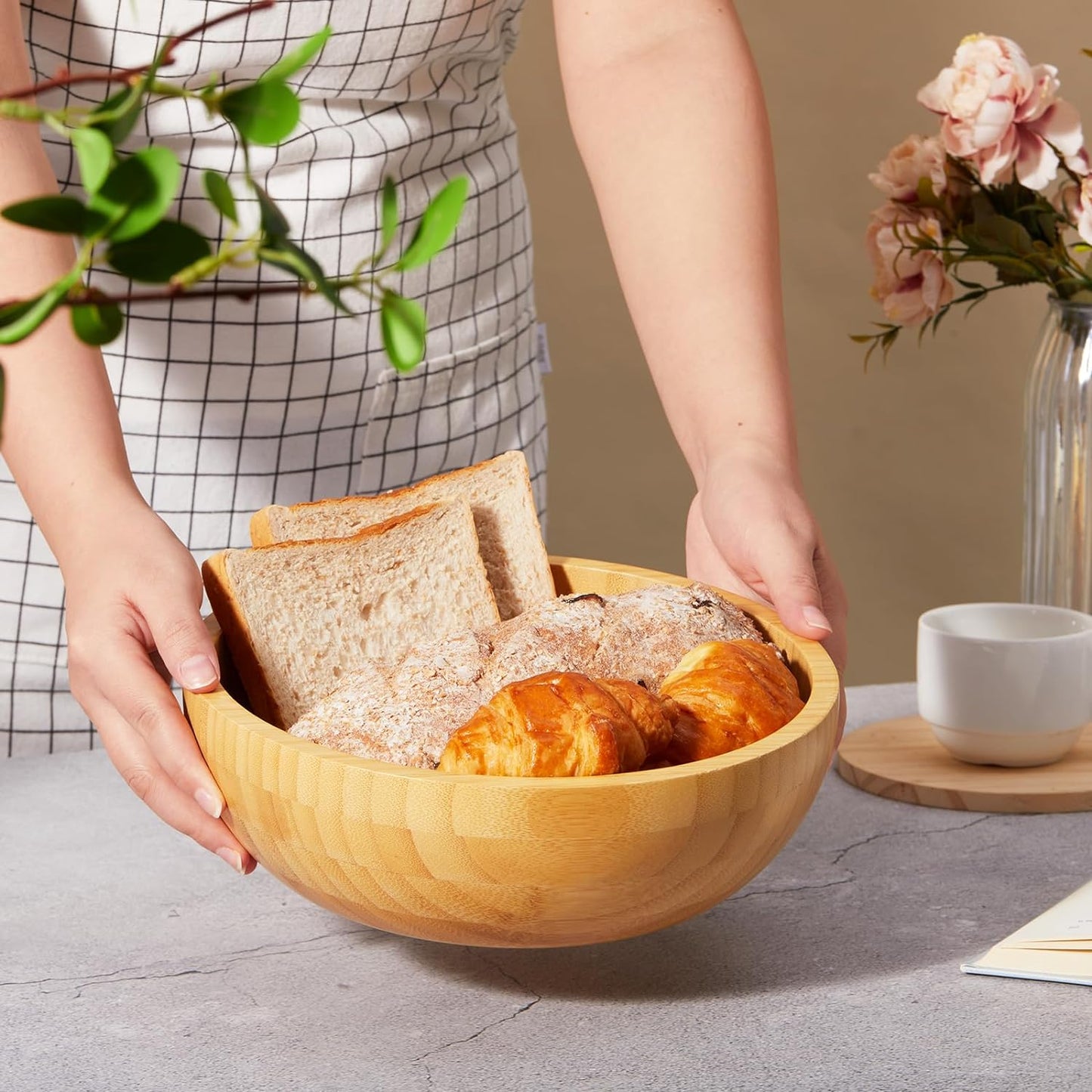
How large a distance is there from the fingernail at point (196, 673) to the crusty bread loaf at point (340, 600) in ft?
0.34

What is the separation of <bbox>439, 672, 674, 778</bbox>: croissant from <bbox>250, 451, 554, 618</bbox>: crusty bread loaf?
0.98 feet

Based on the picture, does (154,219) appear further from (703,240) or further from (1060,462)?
(1060,462)

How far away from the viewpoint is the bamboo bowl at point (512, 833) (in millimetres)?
653

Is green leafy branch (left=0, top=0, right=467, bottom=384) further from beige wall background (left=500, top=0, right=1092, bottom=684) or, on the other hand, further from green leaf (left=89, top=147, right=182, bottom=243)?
beige wall background (left=500, top=0, right=1092, bottom=684)

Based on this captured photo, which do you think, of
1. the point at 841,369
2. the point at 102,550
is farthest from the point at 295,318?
the point at 841,369

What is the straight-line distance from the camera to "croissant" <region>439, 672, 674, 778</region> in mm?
674

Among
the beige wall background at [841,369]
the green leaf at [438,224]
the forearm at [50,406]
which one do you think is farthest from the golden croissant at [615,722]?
the beige wall background at [841,369]

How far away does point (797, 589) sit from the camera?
93 centimetres

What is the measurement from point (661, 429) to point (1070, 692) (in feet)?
7.19

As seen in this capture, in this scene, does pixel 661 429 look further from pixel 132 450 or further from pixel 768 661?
pixel 768 661

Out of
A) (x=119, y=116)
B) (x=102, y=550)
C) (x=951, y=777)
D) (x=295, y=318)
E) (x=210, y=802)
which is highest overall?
(x=119, y=116)

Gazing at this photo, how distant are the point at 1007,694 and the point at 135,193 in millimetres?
959

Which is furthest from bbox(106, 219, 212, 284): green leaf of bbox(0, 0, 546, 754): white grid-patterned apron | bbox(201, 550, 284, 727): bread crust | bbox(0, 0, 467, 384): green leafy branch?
bbox(0, 0, 546, 754): white grid-patterned apron

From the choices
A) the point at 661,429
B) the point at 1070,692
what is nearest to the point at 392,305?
the point at 1070,692
